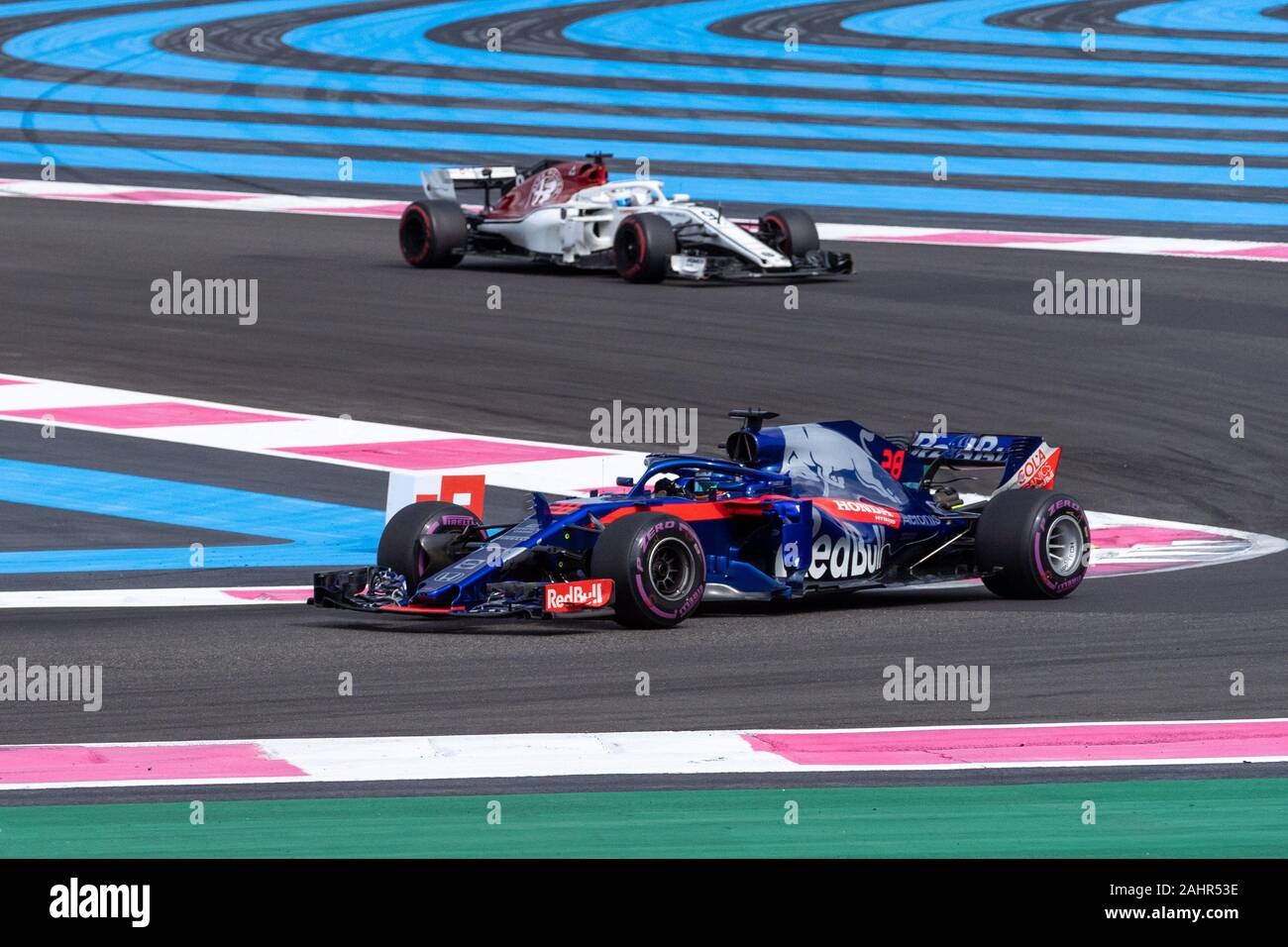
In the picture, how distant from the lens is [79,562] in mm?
12156

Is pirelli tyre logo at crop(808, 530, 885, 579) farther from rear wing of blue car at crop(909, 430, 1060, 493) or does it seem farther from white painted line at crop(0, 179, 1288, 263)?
white painted line at crop(0, 179, 1288, 263)

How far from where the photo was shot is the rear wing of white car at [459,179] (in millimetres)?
23578

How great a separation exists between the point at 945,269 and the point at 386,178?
969 centimetres

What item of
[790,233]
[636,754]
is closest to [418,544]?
[636,754]

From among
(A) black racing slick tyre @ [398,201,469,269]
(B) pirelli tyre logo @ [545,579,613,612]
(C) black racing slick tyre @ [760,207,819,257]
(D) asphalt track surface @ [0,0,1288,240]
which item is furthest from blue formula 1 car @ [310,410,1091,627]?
(D) asphalt track surface @ [0,0,1288,240]

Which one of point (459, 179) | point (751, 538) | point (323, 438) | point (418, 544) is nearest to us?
point (418, 544)

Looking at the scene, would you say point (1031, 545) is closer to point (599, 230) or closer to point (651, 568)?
point (651, 568)

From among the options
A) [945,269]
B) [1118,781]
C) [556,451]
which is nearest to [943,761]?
[1118,781]

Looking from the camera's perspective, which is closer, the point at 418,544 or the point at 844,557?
the point at 418,544

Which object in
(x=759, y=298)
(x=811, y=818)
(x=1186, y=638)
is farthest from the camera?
(x=759, y=298)

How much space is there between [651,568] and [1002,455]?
2.40 metres

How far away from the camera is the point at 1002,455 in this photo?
1189 cm

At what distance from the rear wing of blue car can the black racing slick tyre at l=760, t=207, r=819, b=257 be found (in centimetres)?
1042
